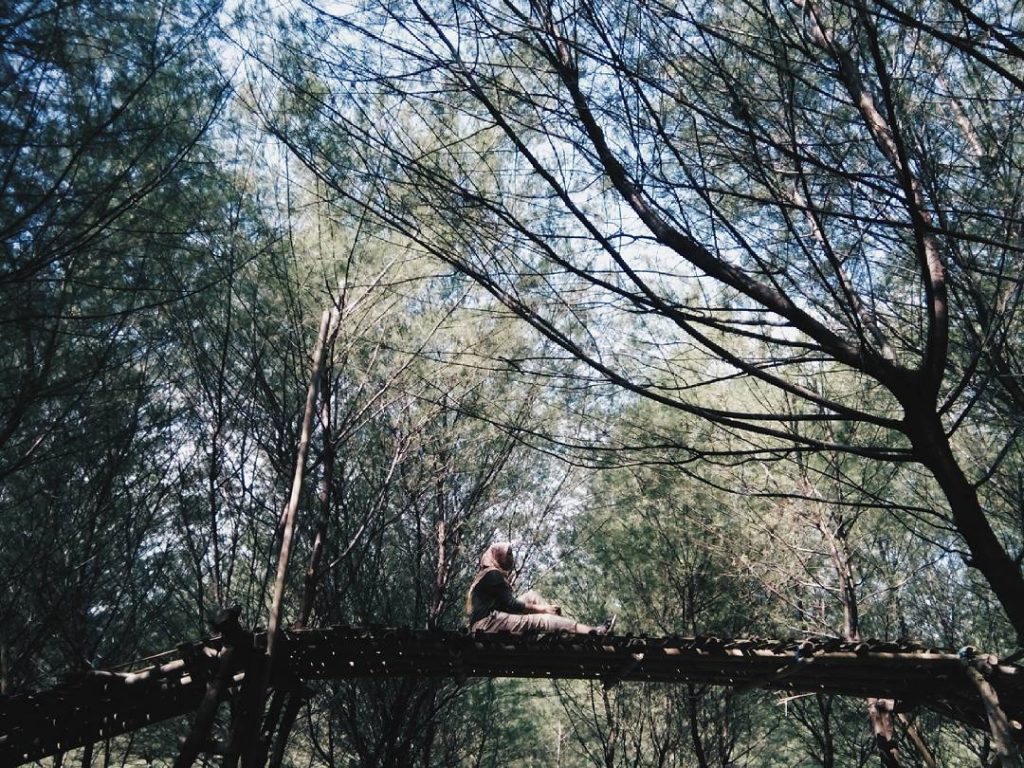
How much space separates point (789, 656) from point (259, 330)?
4.21 m

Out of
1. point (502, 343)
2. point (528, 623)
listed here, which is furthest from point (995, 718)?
point (502, 343)

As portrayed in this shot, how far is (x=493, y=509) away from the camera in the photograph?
8.45 meters

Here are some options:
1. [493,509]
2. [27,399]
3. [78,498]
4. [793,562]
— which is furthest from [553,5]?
[793,562]

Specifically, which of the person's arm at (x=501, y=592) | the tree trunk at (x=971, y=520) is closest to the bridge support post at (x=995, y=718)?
the tree trunk at (x=971, y=520)

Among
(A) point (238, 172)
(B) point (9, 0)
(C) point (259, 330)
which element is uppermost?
(A) point (238, 172)

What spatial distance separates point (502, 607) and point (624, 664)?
918 millimetres

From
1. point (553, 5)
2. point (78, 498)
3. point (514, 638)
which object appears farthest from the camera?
point (78, 498)

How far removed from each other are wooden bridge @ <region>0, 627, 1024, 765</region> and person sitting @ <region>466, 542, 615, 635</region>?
28 cm

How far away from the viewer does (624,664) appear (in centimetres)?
429

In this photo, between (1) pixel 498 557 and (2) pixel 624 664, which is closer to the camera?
(2) pixel 624 664

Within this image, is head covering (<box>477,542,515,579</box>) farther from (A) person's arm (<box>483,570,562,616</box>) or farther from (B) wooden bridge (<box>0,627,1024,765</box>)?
(B) wooden bridge (<box>0,627,1024,765</box>)

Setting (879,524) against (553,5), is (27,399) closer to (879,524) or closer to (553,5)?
(553,5)

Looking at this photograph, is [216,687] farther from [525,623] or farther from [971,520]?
[971,520]

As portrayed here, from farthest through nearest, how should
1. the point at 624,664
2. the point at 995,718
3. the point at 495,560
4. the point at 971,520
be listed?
1. the point at 495,560
2. the point at 624,664
3. the point at 995,718
4. the point at 971,520
